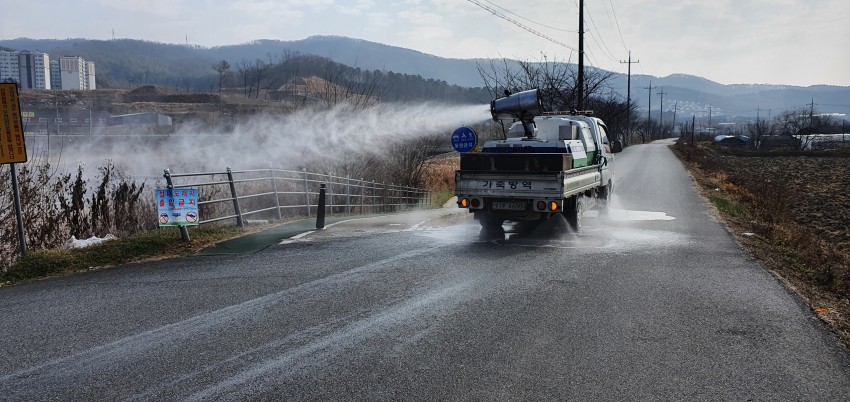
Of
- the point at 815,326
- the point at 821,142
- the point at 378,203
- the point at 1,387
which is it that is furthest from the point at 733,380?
the point at 821,142

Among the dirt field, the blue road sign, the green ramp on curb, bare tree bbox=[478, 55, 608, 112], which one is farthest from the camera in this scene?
bare tree bbox=[478, 55, 608, 112]

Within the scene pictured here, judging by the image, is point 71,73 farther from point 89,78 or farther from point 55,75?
point 89,78

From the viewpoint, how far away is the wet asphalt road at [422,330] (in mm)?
4293

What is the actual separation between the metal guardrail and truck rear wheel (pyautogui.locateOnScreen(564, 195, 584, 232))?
21.1ft

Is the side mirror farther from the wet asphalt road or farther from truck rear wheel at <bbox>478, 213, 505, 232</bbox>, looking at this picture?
the wet asphalt road

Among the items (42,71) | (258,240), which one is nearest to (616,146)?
(258,240)

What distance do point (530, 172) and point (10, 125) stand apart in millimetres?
8375

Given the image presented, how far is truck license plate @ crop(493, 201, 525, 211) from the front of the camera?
432 inches

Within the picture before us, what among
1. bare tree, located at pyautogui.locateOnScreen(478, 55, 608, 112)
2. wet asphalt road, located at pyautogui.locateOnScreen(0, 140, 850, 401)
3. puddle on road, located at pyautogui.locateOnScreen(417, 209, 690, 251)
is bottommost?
puddle on road, located at pyautogui.locateOnScreen(417, 209, 690, 251)

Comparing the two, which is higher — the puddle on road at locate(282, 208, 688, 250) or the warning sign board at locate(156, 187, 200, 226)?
the warning sign board at locate(156, 187, 200, 226)

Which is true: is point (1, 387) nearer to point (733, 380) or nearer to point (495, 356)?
point (495, 356)

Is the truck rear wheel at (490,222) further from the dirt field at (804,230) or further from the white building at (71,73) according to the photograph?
the white building at (71,73)

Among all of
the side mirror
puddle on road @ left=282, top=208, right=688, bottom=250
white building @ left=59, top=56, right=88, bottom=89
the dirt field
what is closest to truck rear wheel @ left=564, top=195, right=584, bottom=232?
puddle on road @ left=282, top=208, right=688, bottom=250

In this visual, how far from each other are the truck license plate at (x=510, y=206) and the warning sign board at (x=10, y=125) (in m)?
7.73
